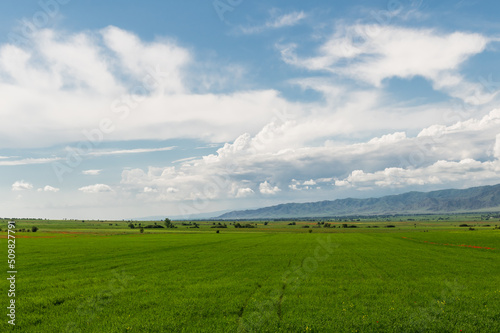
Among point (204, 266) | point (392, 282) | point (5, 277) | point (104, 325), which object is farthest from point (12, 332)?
point (392, 282)

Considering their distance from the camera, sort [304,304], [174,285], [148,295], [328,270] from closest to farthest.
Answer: [304,304] < [148,295] < [174,285] < [328,270]

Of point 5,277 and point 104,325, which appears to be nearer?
point 104,325

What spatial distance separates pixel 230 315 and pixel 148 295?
28.6ft

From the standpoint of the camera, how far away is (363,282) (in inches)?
1204

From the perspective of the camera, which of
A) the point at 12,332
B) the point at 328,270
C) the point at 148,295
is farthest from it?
the point at 328,270

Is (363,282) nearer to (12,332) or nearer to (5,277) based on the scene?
(12,332)

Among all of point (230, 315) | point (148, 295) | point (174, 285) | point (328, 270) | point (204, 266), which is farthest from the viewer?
point (204, 266)

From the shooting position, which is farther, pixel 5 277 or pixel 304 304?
pixel 5 277

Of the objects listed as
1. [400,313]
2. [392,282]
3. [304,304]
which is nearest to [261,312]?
[304,304]

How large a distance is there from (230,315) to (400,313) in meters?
11.5

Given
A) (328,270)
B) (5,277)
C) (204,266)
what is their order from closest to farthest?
(5,277), (328,270), (204,266)

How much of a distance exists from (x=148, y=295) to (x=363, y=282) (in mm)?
20446

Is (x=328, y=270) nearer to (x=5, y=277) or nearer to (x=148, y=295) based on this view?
(x=148, y=295)

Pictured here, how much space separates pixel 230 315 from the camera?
2056cm
